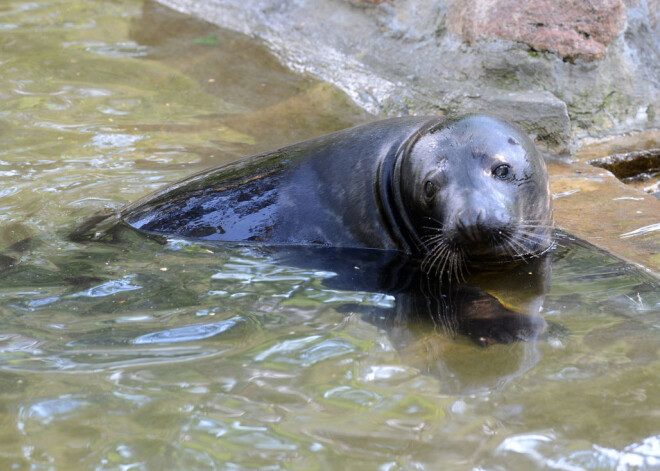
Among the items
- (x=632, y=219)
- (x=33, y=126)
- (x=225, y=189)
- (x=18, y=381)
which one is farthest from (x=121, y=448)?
(x=33, y=126)

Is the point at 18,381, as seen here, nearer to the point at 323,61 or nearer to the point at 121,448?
the point at 121,448

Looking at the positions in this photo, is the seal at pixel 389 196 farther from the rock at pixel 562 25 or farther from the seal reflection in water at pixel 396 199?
the rock at pixel 562 25

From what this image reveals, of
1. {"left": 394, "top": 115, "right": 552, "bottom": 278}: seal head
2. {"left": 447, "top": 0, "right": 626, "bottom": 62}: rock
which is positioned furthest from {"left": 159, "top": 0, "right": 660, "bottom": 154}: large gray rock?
{"left": 394, "top": 115, "right": 552, "bottom": 278}: seal head

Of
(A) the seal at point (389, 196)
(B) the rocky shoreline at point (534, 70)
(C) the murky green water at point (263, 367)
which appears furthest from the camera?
(B) the rocky shoreline at point (534, 70)

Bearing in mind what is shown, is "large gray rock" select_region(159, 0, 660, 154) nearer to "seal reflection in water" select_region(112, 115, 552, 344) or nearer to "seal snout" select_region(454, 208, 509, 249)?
"seal reflection in water" select_region(112, 115, 552, 344)

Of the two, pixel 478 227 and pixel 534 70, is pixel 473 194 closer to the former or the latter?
pixel 478 227

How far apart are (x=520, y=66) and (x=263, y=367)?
4367 millimetres

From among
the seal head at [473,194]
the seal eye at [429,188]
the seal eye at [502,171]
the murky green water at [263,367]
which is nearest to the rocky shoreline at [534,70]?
the seal head at [473,194]

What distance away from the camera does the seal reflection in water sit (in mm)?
3949

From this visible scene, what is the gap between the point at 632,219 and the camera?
457cm

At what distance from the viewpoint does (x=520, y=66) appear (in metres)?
6.34

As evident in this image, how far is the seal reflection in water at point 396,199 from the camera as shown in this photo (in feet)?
13.0

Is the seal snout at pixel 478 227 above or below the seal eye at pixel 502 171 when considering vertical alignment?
below

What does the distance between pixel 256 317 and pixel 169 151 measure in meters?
2.89
